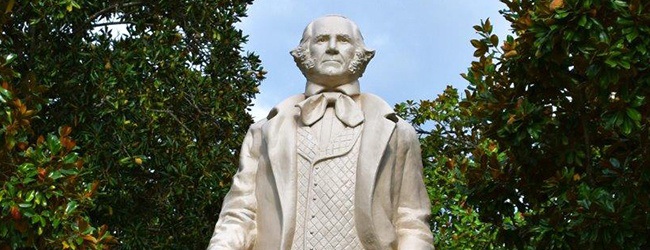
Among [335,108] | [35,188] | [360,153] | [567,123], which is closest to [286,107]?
[335,108]

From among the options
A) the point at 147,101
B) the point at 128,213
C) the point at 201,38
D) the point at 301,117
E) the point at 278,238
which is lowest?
the point at 278,238

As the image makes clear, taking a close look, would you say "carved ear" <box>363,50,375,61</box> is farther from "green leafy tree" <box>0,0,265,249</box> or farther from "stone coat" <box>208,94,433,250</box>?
"green leafy tree" <box>0,0,265,249</box>

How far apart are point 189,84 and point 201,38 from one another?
1.97 ft

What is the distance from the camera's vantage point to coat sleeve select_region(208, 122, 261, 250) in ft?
23.9

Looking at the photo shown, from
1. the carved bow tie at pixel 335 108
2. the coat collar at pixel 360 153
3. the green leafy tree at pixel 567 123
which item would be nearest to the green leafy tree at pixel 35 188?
the green leafy tree at pixel 567 123

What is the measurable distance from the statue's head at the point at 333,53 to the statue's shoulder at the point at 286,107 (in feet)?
0.45

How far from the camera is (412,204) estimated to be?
7434mm

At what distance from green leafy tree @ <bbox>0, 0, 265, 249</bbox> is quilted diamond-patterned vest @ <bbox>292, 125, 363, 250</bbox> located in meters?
6.36

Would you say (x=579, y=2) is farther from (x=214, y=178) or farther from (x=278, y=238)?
(x=214, y=178)

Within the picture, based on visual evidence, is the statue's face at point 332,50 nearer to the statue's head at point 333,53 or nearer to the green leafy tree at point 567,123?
the statue's head at point 333,53

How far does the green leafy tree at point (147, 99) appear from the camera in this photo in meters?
14.0

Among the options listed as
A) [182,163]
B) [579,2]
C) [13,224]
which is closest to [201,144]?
[182,163]

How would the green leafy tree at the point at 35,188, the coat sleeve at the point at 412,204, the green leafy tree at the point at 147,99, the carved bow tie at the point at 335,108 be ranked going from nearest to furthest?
the coat sleeve at the point at 412,204
the carved bow tie at the point at 335,108
the green leafy tree at the point at 35,188
the green leafy tree at the point at 147,99

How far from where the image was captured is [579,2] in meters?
10.1
